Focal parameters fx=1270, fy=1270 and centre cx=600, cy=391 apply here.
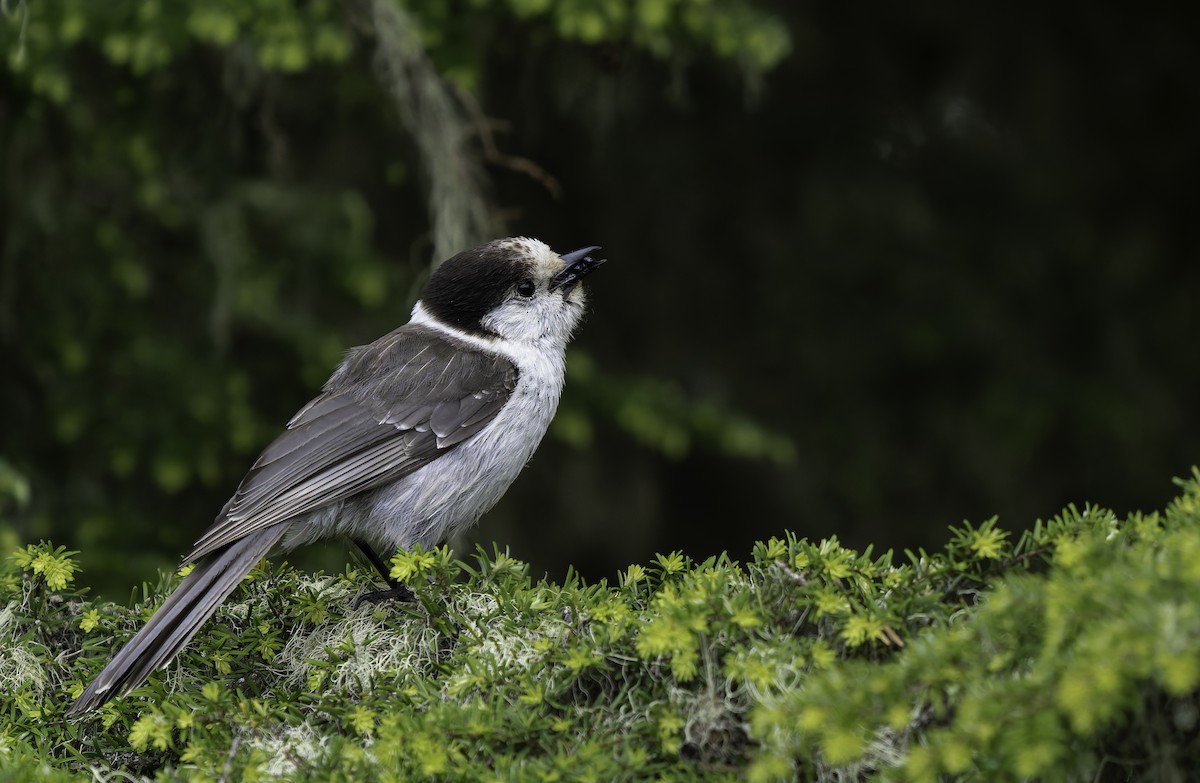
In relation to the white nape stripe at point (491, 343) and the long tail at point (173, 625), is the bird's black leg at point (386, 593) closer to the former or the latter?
the long tail at point (173, 625)

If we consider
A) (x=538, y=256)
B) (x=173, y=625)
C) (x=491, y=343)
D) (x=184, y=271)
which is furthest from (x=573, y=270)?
(x=173, y=625)

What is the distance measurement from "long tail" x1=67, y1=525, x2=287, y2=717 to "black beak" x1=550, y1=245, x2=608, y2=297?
165 centimetres

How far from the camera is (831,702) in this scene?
1.76 meters

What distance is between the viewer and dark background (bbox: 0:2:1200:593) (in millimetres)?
4902

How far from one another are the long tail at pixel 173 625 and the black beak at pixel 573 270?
1.65 meters

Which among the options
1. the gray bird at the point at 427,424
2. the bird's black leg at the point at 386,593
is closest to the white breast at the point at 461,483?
the gray bird at the point at 427,424

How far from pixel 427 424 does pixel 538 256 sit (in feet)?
2.74

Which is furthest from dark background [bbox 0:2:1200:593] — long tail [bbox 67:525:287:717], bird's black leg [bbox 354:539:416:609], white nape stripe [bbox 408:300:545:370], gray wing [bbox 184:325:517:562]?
long tail [bbox 67:525:287:717]

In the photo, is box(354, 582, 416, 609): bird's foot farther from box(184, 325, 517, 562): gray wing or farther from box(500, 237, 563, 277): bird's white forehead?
box(500, 237, 563, 277): bird's white forehead

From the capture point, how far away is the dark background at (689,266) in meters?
4.90

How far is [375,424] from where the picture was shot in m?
3.97

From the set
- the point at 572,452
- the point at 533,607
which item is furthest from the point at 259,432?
the point at 533,607

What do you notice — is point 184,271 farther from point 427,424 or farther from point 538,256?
point 427,424

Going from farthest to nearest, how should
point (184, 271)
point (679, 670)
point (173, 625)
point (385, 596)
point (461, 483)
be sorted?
point (184, 271) < point (461, 483) < point (385, 596) < point (173, 625) < point (679, 670)
